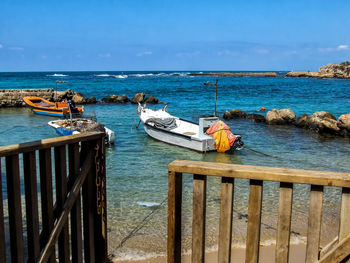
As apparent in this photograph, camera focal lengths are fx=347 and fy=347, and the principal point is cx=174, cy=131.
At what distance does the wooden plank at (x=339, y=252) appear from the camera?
206cm

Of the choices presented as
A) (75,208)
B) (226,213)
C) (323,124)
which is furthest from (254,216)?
(323,124)

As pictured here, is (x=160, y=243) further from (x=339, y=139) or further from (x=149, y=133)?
(x=339, y=139)

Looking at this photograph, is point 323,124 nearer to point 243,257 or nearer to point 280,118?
point 280,118

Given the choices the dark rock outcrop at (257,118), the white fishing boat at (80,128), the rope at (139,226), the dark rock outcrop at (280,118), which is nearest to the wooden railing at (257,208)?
the rope at (139,226)

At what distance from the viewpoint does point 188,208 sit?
27.4ft

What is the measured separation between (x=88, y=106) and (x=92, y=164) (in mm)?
34608

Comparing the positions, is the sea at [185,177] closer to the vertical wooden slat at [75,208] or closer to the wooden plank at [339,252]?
the vertical wooden slat at [75,208]

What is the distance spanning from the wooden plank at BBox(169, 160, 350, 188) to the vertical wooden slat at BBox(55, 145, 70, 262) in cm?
115

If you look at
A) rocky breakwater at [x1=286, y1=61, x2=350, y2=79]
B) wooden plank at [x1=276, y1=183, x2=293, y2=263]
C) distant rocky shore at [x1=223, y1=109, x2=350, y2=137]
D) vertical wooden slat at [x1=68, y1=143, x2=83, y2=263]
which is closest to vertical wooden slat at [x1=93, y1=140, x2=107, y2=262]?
vertical wooden slat at [x1=68, y1=143, x2=83, y2=263]

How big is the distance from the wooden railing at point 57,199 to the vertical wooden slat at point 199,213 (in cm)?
122

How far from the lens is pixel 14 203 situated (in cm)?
259

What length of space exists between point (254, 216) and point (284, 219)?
18cm

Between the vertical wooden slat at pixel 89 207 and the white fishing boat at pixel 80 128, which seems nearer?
the vertical wooden slat at pixel 89 207

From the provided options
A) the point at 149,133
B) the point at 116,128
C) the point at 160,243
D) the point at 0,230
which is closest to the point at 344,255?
the point at 0,230
